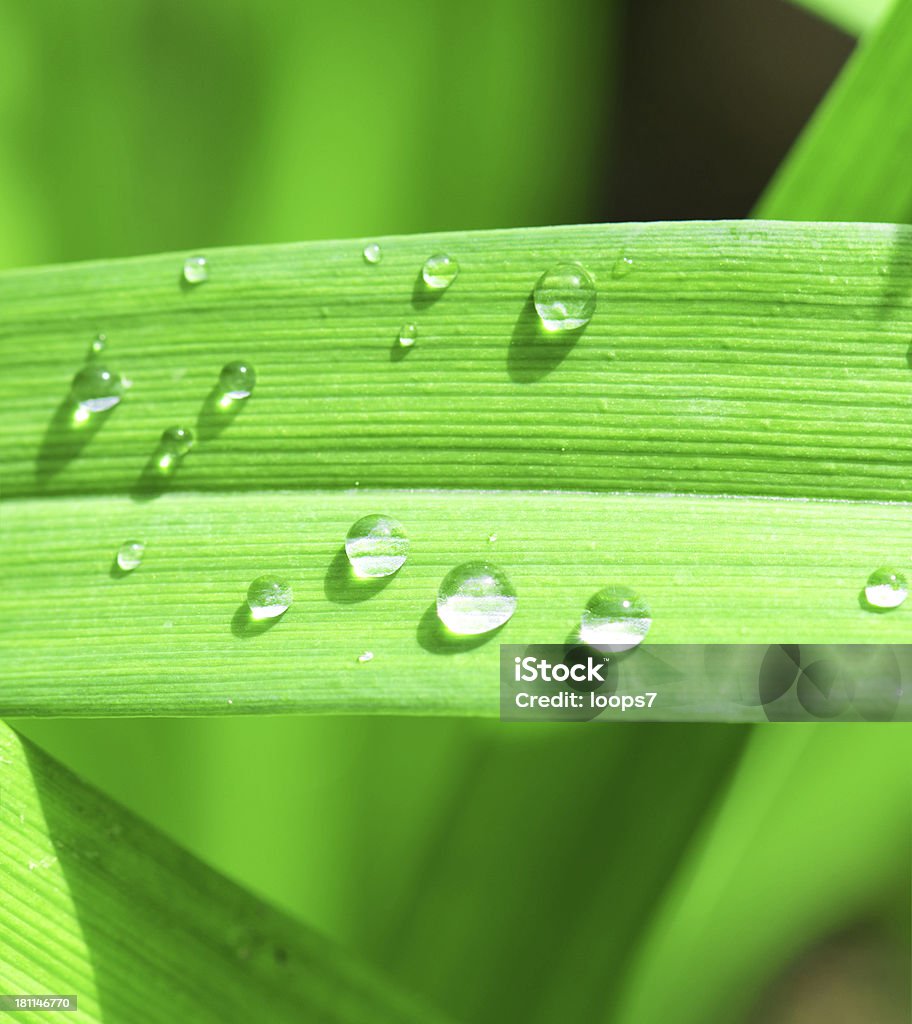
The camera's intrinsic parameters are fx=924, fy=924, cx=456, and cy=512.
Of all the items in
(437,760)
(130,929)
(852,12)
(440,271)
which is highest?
(852,12)

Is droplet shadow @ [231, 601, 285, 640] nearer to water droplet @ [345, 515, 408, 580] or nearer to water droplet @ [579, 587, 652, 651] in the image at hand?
water droplet @ [345, 515, 408, 580]

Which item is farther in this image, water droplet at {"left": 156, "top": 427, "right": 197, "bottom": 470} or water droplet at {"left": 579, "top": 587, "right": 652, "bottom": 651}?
water droplet at {"left": 156, "top": 427, "right": 197, "bottom": 470}

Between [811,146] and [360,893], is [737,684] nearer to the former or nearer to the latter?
[811,146]

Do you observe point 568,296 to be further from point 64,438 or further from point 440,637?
point 64,438

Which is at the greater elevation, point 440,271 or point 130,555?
point 440,271

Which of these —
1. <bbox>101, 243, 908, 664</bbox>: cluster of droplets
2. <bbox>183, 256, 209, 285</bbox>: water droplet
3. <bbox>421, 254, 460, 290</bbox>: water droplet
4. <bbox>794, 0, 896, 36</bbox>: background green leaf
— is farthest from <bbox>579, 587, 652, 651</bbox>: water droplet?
<bbox>794, 0, 896, 36</bbox>: background green leaf

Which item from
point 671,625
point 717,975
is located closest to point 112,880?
point 671,625

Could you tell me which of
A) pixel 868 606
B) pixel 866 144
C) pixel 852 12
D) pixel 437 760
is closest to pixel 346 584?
pixel 868 606
